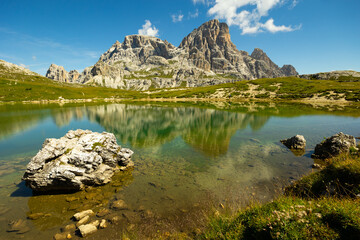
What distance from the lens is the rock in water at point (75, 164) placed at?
12.9 m

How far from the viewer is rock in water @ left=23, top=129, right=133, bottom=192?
12883 millimetres

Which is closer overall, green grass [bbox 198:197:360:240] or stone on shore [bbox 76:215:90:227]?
green grass [bbox 198:197:360:240]

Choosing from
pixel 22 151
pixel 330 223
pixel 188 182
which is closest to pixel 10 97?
pixel 22 151

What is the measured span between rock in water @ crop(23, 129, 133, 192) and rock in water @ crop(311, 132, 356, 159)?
23.3 metres

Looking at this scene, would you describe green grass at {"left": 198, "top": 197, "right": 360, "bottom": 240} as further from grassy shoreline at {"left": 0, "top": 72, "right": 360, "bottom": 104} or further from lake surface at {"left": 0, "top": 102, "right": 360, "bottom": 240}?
grassy shoreline at {"left": 0, "top": 72, "right": 360, "bottom": 104}

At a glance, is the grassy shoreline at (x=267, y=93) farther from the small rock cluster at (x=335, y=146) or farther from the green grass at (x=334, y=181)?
the green grass at (x=334, y=181)

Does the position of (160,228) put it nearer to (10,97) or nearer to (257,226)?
(257,226)

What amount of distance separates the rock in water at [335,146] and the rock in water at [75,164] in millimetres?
23274

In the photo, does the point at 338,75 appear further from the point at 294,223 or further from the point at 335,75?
the point at 294,223

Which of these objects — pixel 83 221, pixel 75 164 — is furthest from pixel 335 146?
pixel 75 164

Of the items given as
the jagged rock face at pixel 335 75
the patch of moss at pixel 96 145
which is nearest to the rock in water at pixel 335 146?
the patch of moss at pixel 96 145

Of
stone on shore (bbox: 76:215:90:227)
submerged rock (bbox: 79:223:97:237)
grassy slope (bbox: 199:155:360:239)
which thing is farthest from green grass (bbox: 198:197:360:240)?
stone on shore (bbox: 76:215:90:227)

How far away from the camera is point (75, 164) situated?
14.1m

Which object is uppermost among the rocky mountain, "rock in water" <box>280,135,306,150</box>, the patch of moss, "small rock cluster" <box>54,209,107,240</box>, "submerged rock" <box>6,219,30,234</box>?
the rocky mountain
